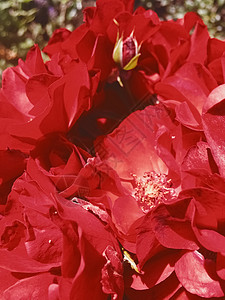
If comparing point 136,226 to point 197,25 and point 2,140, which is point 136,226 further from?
point 197,25

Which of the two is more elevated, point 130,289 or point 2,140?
point 2,140

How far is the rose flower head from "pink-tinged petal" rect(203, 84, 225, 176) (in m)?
0.14

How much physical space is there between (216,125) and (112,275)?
176 millimetres

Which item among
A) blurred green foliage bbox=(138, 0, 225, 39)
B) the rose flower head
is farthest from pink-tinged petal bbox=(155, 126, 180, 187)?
blurred green foliage bbox=(138, 0, 225, 39)

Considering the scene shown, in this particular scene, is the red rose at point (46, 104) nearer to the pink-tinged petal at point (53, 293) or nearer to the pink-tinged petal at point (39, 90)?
the pink-tinged petal at point (39, 90)

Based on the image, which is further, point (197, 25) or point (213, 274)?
point (197, 25)

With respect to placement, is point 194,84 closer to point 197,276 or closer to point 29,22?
point 197,276

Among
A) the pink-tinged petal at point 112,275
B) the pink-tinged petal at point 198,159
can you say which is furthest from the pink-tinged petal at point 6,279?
the pink-tinged petal at point 198,159

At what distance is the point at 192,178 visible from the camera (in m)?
0.39

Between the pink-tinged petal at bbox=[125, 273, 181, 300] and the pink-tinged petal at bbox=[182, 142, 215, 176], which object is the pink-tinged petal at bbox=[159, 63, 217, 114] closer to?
the pink-tinged petal at bbox=[182, 142, 215, 176]

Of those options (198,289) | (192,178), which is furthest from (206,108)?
(198,289)

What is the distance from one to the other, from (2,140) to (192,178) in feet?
0.72

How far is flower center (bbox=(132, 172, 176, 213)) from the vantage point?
46cm

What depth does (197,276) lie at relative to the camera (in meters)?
0.37
